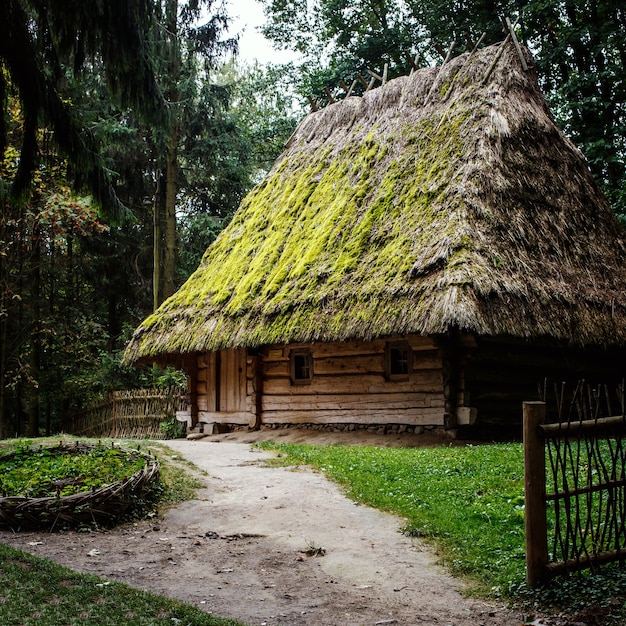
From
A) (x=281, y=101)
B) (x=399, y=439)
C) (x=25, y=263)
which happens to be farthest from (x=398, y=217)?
(x=281, y=101)

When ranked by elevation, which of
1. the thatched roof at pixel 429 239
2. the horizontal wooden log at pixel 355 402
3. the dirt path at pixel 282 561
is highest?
the thatched roof at pixel 429 239

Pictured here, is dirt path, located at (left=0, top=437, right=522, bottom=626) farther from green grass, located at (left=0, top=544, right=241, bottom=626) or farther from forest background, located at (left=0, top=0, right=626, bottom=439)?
forest background, located at (left=0, top=0, right=626, bottom=439)

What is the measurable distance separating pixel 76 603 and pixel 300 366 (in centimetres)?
1107

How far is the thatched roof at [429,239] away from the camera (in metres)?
11.3

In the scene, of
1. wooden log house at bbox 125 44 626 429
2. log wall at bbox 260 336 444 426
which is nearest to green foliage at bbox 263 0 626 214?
wooden log house at bbox 125 44 626 429

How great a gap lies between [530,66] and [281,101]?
17292 millimetres

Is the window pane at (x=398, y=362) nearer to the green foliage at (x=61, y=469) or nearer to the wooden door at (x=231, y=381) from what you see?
the wooden door at (x=231, y=381)

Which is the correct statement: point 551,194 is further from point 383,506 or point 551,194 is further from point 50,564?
point 50,564

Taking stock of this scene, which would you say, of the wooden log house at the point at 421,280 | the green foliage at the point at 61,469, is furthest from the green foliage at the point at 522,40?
the green foliage at the point at 61,469

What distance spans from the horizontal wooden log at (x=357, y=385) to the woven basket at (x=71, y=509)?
6.64 metres

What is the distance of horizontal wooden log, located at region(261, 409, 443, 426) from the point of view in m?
12.4

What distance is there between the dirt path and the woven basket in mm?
186

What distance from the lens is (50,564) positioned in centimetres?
515

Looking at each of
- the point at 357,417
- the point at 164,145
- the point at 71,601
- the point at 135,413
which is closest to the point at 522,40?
the point at 164,145
